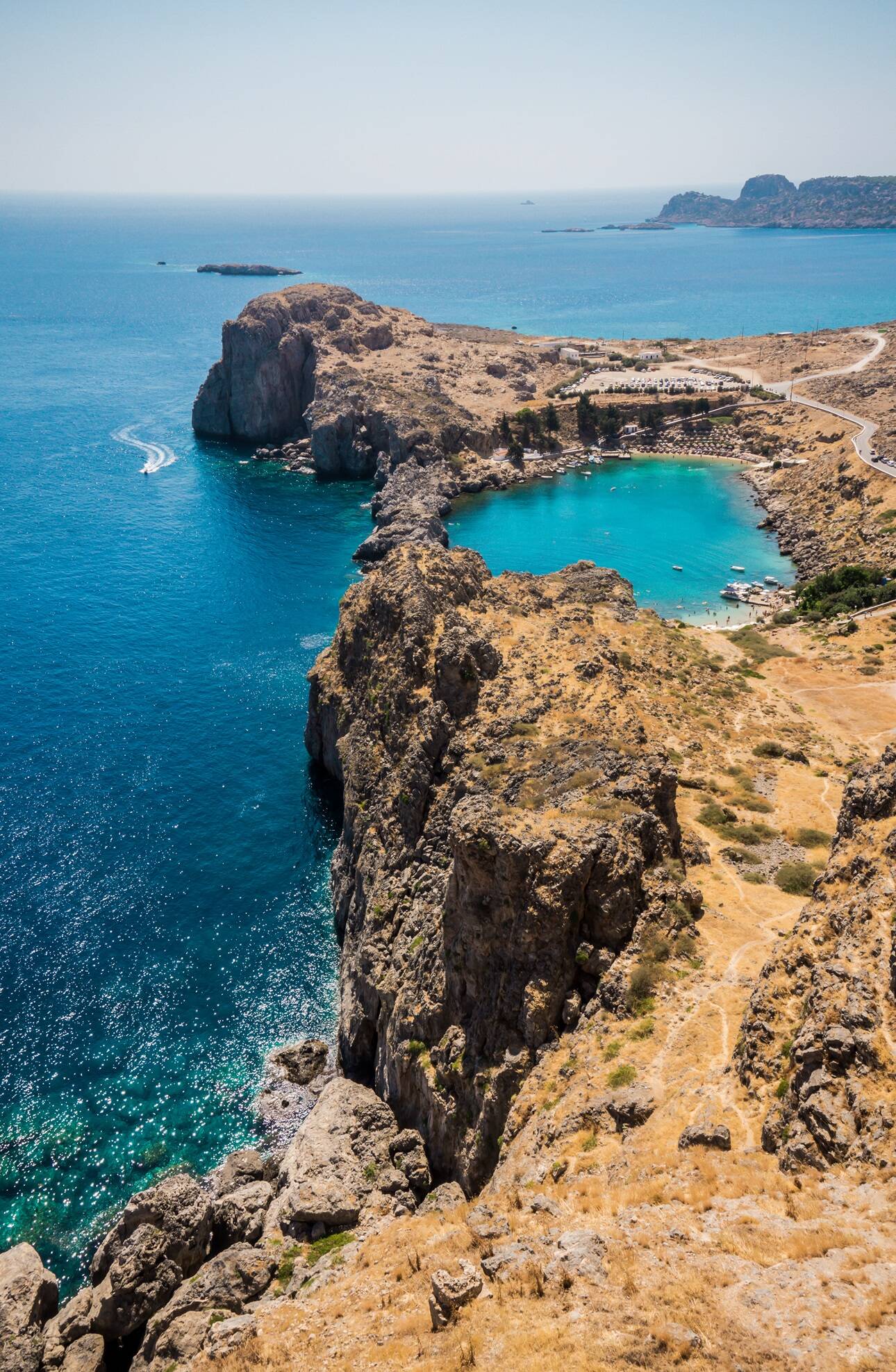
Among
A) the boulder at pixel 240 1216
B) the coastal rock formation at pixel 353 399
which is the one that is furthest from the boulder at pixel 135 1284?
the coastal rock formation at pixel 353 399

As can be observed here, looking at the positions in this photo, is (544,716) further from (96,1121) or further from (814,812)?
(96,1121)

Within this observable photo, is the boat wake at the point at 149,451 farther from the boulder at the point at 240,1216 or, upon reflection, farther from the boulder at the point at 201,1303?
the boulder at the point at 201,1303

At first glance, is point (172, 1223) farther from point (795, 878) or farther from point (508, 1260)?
point (795, 878)

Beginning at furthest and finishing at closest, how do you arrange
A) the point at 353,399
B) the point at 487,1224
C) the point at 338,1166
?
the point at 353,399 → the point at 338,1166 → the point at 487,1224

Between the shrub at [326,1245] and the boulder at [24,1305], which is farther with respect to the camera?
the shrub at [326,1245]

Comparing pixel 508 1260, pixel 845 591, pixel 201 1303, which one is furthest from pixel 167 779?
→ pixel 845 591

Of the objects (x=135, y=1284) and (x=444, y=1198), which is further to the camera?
(x=135, y=1284)

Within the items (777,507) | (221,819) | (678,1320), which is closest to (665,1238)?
(678,1320)
